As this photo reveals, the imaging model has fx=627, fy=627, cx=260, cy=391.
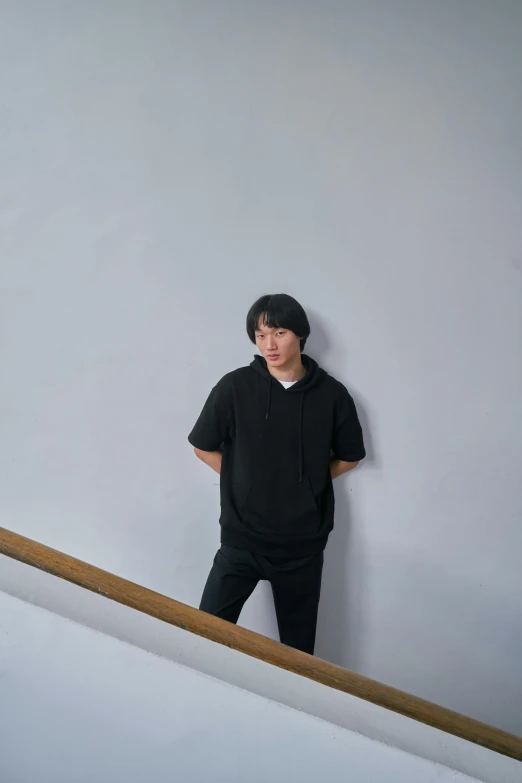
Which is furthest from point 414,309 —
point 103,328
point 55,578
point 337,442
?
point 55,578

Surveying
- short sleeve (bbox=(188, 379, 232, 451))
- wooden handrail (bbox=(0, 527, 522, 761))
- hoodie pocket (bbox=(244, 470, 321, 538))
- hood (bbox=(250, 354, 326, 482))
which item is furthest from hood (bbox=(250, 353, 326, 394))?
→ wooden handrail (bbox=(0, 527, 522, 761))

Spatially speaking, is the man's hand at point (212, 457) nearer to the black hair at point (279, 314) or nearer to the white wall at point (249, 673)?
the black hair at point (279, 314)

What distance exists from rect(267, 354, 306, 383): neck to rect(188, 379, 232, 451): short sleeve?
0.47ft

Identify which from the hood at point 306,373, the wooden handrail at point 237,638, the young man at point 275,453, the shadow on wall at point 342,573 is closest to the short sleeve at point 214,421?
the young man at point 275,453

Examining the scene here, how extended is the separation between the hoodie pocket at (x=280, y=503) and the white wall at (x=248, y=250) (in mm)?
216

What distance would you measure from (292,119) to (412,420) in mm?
961

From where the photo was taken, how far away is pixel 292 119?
182 cm

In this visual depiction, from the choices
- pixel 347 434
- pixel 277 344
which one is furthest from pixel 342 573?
pixel 277 344

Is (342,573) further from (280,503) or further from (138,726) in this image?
(138,726)

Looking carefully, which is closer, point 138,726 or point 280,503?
point 138,726

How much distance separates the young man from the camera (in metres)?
1.77

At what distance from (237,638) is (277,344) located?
998mm

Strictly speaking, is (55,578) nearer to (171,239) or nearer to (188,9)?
(171,239)

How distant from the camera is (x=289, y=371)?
1.79 meters
